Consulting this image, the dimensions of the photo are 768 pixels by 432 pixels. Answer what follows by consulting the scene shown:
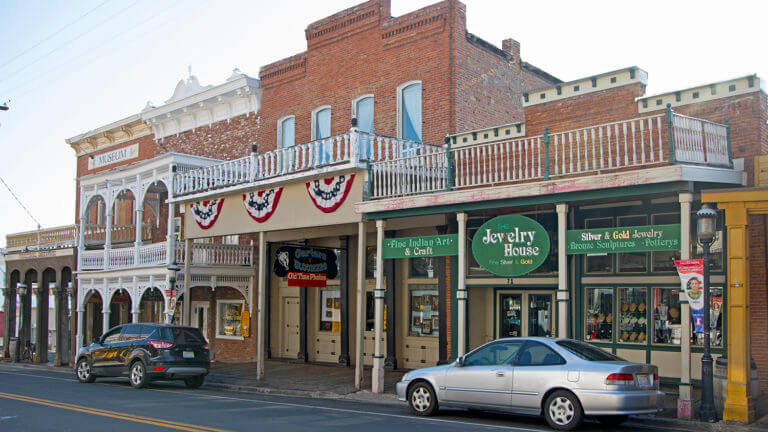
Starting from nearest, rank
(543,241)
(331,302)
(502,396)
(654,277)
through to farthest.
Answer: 1. (502,396)
2. (543,241)
3. (654,277)
4. (331,302)

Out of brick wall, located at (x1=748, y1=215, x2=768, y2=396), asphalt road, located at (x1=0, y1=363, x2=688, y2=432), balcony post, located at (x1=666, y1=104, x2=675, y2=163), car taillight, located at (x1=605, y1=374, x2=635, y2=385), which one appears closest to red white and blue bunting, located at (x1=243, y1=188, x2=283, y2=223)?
asphalt road, located at (x1=0, y1=363, x2=688, y2=432)

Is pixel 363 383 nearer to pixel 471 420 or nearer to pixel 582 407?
pixel 471 420

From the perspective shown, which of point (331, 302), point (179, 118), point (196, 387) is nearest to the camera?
point (196, 387)

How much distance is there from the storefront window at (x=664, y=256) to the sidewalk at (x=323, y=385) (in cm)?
290

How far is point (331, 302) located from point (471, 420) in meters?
11.9

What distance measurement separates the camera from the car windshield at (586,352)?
434 inches

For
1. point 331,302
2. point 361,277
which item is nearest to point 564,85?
point 361,277

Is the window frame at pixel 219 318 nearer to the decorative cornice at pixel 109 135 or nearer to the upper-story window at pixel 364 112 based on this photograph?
the upper-story window at pixel 364 112

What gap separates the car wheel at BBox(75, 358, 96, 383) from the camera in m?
20.0

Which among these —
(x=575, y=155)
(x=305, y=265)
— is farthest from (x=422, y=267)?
(x=575, y=155)

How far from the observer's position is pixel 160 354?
18.1 metres

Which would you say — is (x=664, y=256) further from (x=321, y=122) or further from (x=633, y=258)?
(x=321, y=122)

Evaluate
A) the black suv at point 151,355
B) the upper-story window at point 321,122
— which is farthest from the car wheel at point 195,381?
the upper-story window at point 321,122

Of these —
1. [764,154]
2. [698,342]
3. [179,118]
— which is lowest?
→ [698,342]
